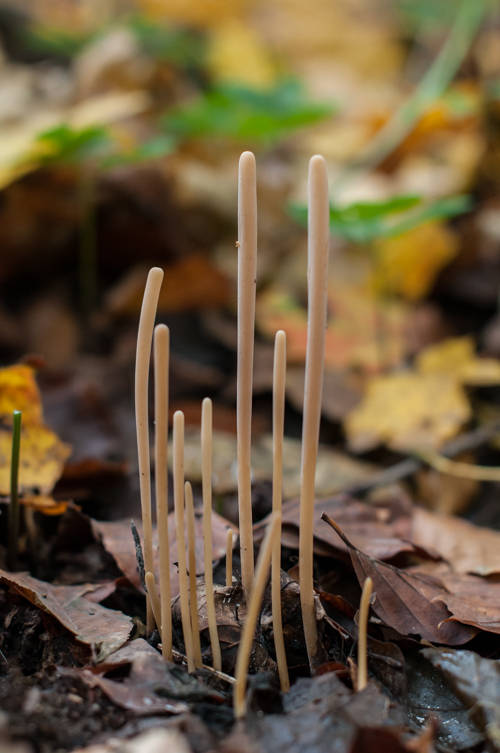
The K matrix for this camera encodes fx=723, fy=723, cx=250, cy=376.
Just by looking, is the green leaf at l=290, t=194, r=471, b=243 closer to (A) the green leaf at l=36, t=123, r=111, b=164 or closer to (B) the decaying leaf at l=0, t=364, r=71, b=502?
(A) the green leaf at l=36, t=123, r=111, b=164

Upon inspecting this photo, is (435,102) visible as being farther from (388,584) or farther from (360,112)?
(388,584)

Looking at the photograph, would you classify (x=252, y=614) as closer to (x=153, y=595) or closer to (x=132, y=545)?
(x=153, y=595)

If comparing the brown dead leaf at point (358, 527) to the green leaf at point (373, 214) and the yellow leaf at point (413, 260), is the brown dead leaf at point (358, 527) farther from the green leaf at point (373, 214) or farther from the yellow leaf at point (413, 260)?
the yellow leaf at point (413, 260)

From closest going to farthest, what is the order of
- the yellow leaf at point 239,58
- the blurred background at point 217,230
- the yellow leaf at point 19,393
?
the yellow leaf at point 19,393 < the blurred background at point 217,230 < the yellow leaf at point 239,58

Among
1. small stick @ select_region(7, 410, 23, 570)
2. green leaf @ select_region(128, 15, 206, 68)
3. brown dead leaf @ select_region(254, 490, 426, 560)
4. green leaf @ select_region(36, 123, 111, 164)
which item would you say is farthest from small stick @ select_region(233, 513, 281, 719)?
green leaf @ select_region(128, 15, 206, 68)

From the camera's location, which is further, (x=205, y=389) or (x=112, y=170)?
(x=112, y=170)

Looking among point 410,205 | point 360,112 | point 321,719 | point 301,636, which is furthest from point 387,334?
point 321,719

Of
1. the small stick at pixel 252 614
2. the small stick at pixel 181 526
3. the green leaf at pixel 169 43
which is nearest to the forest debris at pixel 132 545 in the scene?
the small stick at pixel 181 526
